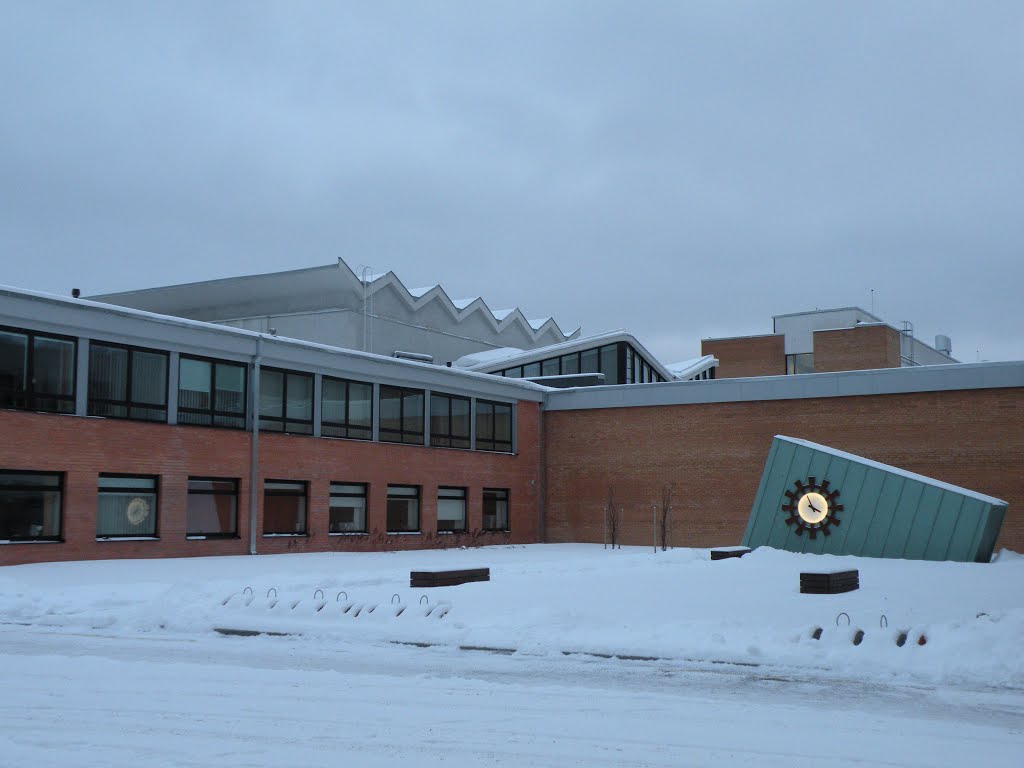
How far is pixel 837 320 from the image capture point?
247ft

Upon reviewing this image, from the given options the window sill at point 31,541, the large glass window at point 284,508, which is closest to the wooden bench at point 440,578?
the window sill at point 31,541

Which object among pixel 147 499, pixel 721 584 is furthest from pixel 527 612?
pixel 147 499

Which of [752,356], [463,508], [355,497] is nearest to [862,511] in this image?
[355,497]

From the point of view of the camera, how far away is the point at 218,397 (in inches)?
1138

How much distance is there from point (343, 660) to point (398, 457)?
22823 millimetres

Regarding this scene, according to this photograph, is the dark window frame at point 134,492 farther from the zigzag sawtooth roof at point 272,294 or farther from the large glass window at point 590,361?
the large glass window at point 590,361

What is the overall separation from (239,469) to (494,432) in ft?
40.1

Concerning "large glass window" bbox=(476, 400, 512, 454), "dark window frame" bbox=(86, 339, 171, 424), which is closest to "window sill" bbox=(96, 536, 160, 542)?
"dark window frame" bbox=(86, 339, 171, 424)

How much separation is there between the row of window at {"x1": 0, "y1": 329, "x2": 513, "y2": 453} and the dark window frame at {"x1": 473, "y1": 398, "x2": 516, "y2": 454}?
4cm

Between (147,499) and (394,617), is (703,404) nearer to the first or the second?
(147,499)

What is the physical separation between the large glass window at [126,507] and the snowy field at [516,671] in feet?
17.9

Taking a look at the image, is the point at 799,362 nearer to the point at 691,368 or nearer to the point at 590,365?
the point at 691,368

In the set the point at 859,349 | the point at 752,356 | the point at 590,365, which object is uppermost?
the point at 752,356

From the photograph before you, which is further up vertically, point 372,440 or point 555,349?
point 555,349
